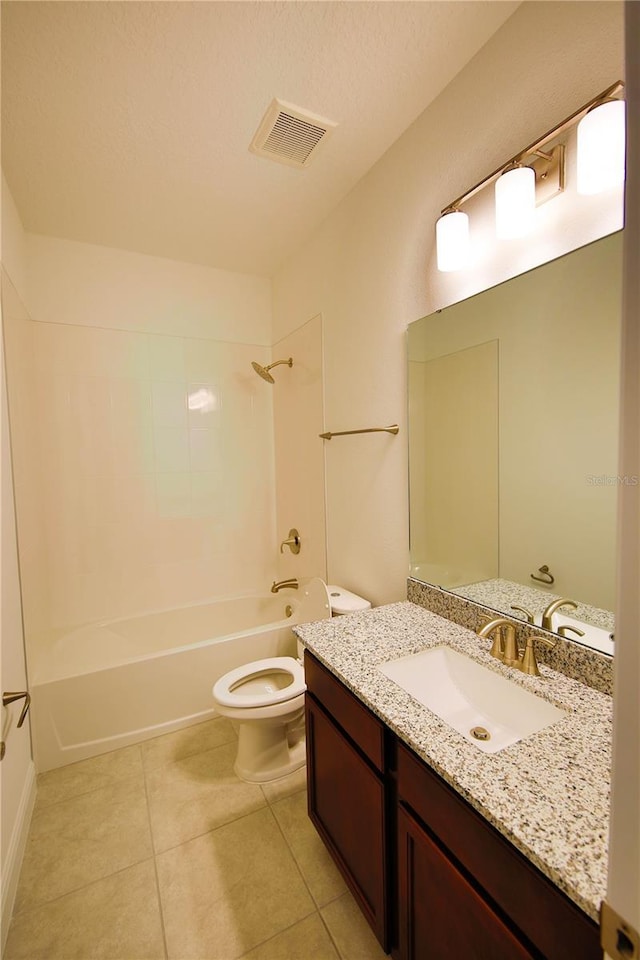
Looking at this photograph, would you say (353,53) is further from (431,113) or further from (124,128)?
(124,128)

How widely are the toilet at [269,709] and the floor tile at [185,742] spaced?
29 cm

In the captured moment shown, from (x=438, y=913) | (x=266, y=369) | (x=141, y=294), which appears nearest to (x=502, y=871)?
(x=438, y=913)

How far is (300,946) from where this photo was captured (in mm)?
1203

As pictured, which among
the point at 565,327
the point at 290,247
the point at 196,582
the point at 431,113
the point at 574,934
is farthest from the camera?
the point at 196,582

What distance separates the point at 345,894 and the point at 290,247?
3.08 metres

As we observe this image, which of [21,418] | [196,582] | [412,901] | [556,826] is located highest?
[21,418]

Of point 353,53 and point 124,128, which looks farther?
point 124,128

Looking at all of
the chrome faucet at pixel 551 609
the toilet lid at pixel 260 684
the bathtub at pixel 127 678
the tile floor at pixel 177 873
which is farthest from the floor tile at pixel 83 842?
the chrome faucet at pixel 551 609

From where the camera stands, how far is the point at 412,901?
96cm

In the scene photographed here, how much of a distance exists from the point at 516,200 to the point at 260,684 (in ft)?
7.12

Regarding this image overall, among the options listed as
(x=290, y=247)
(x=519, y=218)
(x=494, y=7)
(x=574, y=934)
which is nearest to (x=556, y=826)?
(x=574, y=934)

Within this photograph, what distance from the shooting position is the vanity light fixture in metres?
0.96

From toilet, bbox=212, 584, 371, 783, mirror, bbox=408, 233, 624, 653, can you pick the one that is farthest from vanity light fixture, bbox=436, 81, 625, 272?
toilet, bbox=212, 584, 371, 783

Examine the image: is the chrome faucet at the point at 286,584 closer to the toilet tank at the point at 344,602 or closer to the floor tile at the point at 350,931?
the toilet tank at the point at 344,602
